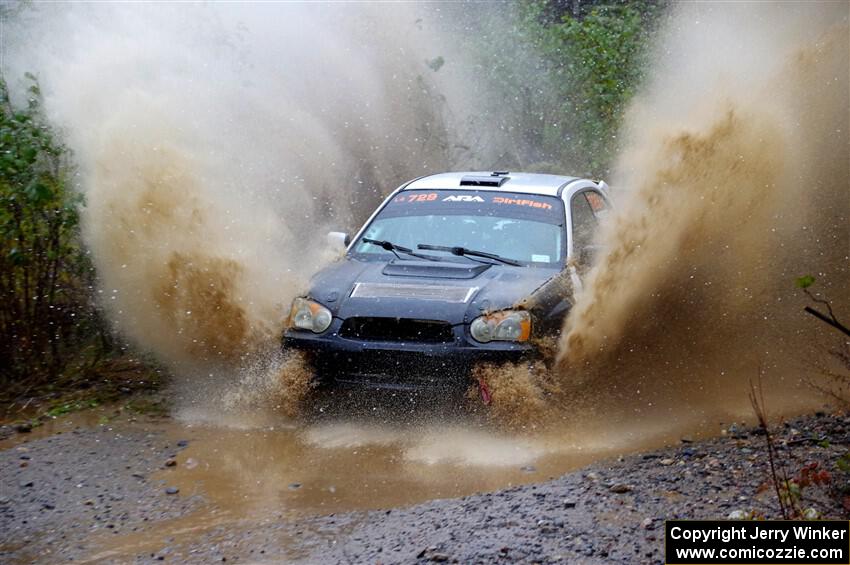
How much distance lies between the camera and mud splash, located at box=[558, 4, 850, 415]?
7.64m

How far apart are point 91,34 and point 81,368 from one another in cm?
415

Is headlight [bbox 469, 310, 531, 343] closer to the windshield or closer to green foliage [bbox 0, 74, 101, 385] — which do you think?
the windshield

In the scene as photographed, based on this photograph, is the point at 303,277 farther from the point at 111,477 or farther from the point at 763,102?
the point at 763,102

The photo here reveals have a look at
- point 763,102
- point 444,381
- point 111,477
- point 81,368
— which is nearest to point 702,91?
point 763,102

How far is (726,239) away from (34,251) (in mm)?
5503

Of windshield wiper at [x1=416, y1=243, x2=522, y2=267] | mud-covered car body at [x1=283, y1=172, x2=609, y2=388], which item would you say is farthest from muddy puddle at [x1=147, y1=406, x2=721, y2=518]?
windshield wiper at [x1=416, y1=243, x2=522, y2=267]

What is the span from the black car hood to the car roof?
1.03 meters

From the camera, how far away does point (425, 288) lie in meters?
7.45

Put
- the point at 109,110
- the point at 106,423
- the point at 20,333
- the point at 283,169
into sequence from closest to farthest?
the point at 106,423 < the point at 20,333 < the point at 109,110 < the point at 283,169

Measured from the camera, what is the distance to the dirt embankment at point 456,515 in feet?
15.6

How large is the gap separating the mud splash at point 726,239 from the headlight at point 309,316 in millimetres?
1657

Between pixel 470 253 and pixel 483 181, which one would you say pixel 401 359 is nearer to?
pixel 470 253

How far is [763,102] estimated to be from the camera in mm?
10445

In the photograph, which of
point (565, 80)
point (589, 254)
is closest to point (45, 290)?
point (589, 254)
